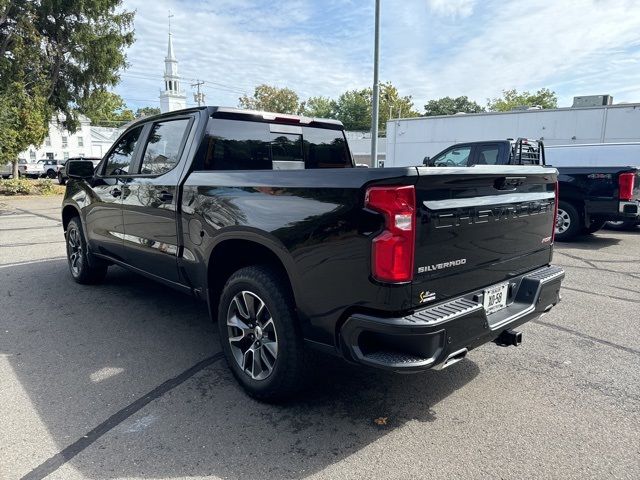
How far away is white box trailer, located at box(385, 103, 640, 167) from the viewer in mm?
17906

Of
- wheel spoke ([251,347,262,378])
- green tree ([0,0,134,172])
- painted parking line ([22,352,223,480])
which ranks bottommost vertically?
painted parking line ([22,352,223,480])

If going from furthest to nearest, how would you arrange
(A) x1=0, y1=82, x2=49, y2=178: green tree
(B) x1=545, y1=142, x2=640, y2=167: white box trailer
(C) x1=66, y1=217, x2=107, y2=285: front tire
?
(A) x1=0, y1=82, x2=49, y2=178: green tree, (B) x1=545, y1=142, x2=640, y2=167: white box trailer, (C) x1=66, y1=217, x2=107, y2=285: front tire

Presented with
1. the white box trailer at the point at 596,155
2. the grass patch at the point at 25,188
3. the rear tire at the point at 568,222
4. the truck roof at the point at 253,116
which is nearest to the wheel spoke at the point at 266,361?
the truck roof at the point at 253,116

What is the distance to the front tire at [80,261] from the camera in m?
5.56

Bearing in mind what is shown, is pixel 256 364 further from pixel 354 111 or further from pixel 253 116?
pixel 354 111

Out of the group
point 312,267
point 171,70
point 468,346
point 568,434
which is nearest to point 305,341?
point 312,267

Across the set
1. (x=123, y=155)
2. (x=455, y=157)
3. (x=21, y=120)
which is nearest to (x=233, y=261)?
(x=123, y=155)

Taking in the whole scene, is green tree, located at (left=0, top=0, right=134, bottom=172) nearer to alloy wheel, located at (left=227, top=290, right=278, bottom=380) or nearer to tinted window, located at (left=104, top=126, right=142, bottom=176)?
tinted window, located at (left=104, top=126, right=142, bottom=176)

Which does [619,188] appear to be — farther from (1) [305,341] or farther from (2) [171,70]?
(2) [171,70]

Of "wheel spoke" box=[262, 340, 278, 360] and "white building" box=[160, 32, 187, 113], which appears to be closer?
"wheel spoke" box=[262, 340, 278, 360]

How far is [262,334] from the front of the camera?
2969 mm

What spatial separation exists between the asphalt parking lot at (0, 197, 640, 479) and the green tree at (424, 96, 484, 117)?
84.3 meters

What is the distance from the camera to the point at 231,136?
3.77 m

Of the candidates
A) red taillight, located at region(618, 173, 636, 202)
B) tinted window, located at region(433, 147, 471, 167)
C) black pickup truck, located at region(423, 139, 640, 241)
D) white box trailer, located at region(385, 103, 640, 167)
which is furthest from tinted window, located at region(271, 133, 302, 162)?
white box trailer, located at region(385, 103, 640, 167)
